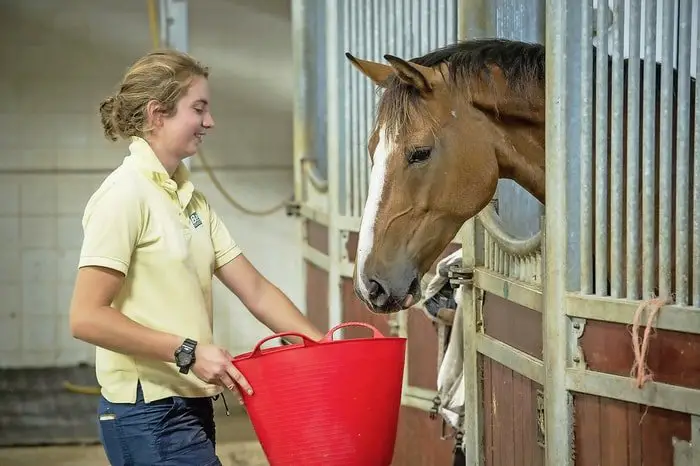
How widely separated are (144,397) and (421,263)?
1.88 ft

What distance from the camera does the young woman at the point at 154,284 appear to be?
73.6 inches

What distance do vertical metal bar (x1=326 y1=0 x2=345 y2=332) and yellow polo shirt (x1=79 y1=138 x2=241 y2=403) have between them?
A: 1.81 m

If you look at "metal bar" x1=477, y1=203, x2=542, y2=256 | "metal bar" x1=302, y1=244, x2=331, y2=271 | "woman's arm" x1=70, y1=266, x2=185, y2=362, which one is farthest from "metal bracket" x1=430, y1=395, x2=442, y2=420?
"woman's arm" x1=70, y1=266, x2=185, y2=362

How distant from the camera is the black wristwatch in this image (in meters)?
1.85

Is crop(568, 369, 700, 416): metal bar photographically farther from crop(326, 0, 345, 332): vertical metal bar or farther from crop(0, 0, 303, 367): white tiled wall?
crop(0, 0, 303, 367): white tiled wall

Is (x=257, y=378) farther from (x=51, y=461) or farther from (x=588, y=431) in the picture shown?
(x=51, y=461)

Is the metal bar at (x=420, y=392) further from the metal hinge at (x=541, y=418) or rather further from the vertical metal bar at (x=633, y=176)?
the vertical metal bar at (x=633, y=176)

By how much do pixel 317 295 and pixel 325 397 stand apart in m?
2.60

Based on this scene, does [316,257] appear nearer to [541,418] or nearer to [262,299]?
[262,299]

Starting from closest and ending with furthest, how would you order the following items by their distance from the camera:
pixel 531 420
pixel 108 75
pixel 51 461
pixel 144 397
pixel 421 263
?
pixel 144 397 → pixel 421 263 → pixel 531 420 → pixel 51 461 → pixel 108 75

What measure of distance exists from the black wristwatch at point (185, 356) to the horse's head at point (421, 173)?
0.37 metres

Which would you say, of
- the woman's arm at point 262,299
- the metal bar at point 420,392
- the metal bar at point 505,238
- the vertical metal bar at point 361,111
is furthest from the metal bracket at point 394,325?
the woman's arm at point 262,299

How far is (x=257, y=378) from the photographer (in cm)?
185

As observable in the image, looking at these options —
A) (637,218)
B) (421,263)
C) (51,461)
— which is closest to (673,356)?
(637,218)
